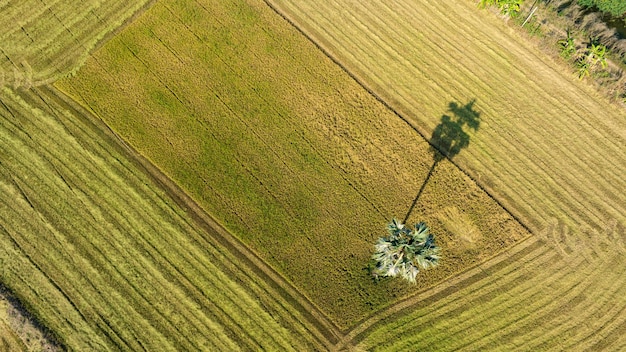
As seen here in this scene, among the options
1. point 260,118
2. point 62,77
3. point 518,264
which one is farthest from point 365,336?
point 62,77

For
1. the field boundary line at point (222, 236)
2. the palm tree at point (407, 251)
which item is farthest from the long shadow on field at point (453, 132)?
the field boundary line at point (222, 236)

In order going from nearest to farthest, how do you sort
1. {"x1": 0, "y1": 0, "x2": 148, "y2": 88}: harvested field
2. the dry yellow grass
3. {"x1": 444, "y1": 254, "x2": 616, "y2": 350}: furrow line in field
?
{"x1": 444, "y1": 254, "x2": 616, "y2": 350}: furrow line in field < the dry yellow grass < {"x1": 0, "y1": 0, "x2": 148, "y2": 88}: harvested field

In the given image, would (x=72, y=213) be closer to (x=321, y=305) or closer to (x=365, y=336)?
(x=321, y=305)

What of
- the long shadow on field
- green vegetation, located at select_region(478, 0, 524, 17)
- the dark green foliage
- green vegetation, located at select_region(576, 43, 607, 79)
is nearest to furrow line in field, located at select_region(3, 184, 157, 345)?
the long shadow on field

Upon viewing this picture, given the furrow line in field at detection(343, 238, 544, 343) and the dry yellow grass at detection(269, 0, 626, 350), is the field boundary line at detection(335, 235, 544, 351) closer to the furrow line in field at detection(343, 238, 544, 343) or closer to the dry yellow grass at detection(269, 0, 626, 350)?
the furrow line in field at detection(343, 238, 544, 343)

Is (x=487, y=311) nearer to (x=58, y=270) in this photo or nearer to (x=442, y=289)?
(x=442, y=289)
